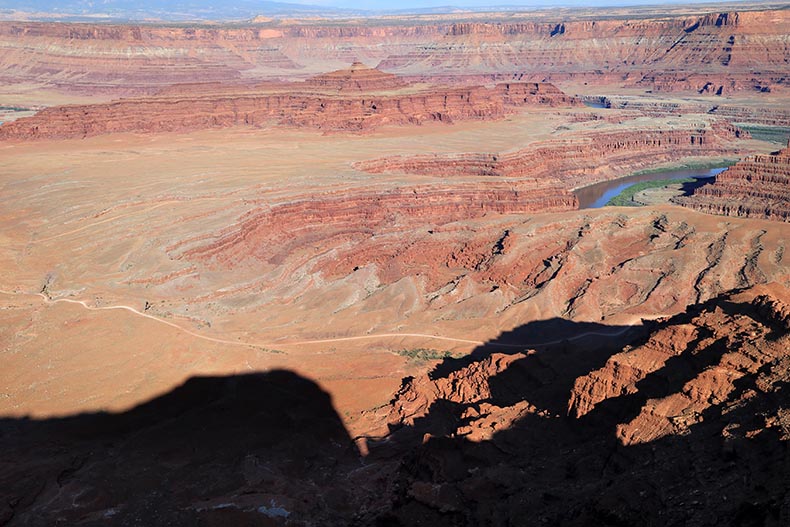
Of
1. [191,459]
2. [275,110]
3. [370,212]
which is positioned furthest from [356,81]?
[191,459]

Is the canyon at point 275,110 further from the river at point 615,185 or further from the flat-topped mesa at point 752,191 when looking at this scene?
the flat-topped mesa at point 752,191

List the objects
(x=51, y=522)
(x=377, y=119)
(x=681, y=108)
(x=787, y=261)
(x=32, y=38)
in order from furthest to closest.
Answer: (x=32, y=38) < (x=681, y=108) < (x=377, y=119) < (x=787, y=261) < (x=51, y=522)

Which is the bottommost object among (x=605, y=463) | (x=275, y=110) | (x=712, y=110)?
(x=712, y=110)

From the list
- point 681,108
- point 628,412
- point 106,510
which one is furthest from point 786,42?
point 106,510

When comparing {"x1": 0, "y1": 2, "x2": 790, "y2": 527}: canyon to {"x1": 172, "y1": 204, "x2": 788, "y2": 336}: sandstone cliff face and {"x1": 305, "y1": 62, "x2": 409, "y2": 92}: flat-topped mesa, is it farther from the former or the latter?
{"x1": 305, "y1": 62, "x2": 409, "y2": 92}: flat-topped mesa

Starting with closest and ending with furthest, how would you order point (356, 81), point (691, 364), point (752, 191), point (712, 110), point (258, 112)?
point (691, 364), point (752, 191), point (258, 112), point (356, 81), point (712, 110)

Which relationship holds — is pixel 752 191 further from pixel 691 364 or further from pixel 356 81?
pixel 356 81

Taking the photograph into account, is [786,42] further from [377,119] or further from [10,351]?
[10,351]
